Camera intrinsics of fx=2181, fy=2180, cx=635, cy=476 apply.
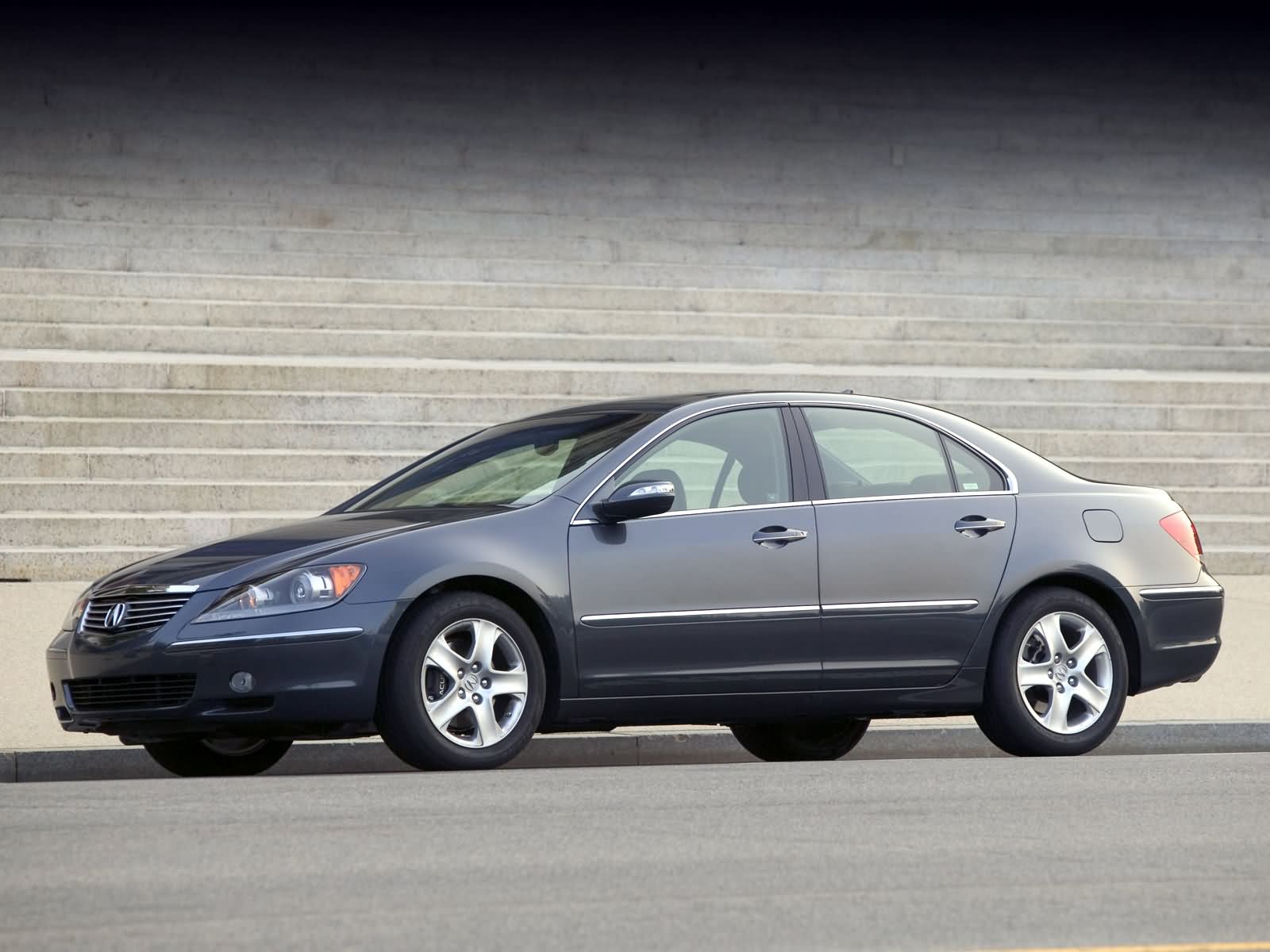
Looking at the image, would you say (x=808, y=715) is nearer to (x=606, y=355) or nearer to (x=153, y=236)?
(x=606, y=355)

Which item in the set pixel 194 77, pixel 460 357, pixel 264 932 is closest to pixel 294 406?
pixel 460 357

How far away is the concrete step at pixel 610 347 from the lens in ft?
56.3

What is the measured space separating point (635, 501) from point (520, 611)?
589 mm

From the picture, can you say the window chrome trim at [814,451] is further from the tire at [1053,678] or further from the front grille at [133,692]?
the front grille at [133,692]

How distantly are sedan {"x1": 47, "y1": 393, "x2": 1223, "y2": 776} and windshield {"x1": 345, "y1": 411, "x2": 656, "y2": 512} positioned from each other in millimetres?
17

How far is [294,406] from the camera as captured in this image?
15977 millimetres

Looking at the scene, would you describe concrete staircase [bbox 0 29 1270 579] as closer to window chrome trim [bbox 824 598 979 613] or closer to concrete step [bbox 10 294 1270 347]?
concrete step [bbox 10 294 1270 347]

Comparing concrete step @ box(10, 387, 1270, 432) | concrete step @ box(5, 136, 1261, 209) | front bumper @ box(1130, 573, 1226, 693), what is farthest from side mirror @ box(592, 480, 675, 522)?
concrete step @ box(5, 136, 1261, 209)

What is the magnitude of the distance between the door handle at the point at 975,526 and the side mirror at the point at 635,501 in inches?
51.4

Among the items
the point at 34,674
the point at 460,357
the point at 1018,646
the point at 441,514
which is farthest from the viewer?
the point at 460,357

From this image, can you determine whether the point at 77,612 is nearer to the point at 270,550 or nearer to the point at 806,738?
the point at 270,550

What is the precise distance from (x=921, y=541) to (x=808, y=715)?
828 millimetres

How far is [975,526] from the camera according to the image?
8734 mm

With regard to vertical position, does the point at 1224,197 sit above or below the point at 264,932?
above
